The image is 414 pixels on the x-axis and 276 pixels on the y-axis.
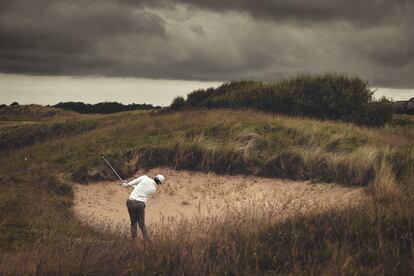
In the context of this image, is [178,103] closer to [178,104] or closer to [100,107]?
[178,104]

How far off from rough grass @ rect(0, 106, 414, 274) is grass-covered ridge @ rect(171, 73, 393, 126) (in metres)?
1.57

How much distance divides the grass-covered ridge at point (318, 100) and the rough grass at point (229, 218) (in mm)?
1565

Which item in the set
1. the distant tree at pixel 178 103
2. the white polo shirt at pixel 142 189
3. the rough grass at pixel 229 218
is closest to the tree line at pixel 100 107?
the distant tree at pixel 178 103

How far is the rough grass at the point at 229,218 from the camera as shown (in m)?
6.56

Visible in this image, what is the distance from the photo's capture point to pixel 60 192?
1867 centimetres

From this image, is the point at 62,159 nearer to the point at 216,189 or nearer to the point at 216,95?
the point at 216,189

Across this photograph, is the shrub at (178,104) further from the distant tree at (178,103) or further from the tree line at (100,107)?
the tree line at (100,107)

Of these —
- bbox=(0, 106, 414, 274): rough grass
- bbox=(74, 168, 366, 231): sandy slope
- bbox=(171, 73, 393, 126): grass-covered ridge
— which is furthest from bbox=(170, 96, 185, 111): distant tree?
bbox=(74, 168, 366, 231): sandy slope

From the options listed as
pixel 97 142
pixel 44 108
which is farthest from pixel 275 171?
pixel 44 108

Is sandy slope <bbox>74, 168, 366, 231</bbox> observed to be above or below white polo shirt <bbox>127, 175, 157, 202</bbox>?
below

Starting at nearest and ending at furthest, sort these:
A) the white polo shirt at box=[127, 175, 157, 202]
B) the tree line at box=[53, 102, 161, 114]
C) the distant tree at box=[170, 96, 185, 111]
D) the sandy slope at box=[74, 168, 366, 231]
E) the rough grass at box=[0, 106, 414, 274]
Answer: the rough grass at box=[0, 106, 414, 274] < the white polo shirt at box=[127, 175, 157, 202] < the sandy slope at box=[74, 168, 366, 231] < the distant tree at box=[170, 96, 185, 111] < the tree line at box=[53, 102, 161, 114]

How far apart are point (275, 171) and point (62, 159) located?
10139 mm

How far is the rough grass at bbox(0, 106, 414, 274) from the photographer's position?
6562 millimetres

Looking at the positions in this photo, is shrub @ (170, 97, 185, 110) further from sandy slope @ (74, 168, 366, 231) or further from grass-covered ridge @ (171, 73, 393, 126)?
sandy slope @ (74, 168, 366, 231)
